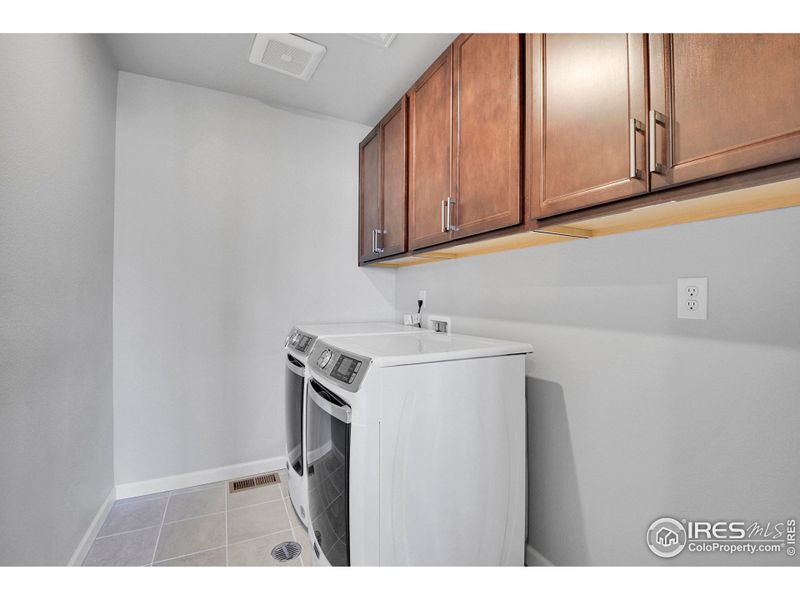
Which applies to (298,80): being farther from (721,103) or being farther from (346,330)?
(721,103)

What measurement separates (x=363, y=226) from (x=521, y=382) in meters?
1.62

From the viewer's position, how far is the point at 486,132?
1.39m

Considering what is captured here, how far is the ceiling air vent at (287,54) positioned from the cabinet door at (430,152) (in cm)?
55

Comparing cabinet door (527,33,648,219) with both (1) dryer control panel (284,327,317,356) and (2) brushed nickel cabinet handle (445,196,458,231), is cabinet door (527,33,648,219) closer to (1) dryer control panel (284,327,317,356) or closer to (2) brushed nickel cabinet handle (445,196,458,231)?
(2) brushed nickel cabinet handle (445,196,458,231)

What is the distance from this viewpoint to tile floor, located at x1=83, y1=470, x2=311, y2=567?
1604mm

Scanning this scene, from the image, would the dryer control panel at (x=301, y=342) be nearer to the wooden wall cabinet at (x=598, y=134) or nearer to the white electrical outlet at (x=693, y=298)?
the wooden wall cabinet at (x=598, y=134)

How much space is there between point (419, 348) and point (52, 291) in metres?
1.36

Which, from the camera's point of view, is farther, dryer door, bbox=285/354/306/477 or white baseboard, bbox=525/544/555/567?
dryer door, bbox=285/354/306/477

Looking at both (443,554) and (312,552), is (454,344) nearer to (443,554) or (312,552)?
(443,554)

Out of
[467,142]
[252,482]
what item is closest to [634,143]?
[467,142]

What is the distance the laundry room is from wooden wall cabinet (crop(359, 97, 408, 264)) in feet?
0.10

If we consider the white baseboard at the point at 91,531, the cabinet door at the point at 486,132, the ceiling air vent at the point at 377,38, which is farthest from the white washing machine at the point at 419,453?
the ceiling air vent at the point at 377,38

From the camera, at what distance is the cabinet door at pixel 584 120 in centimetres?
91

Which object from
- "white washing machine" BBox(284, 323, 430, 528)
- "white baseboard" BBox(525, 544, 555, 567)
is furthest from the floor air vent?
"white baseboard" BBox(525, 544, 555, 567)
